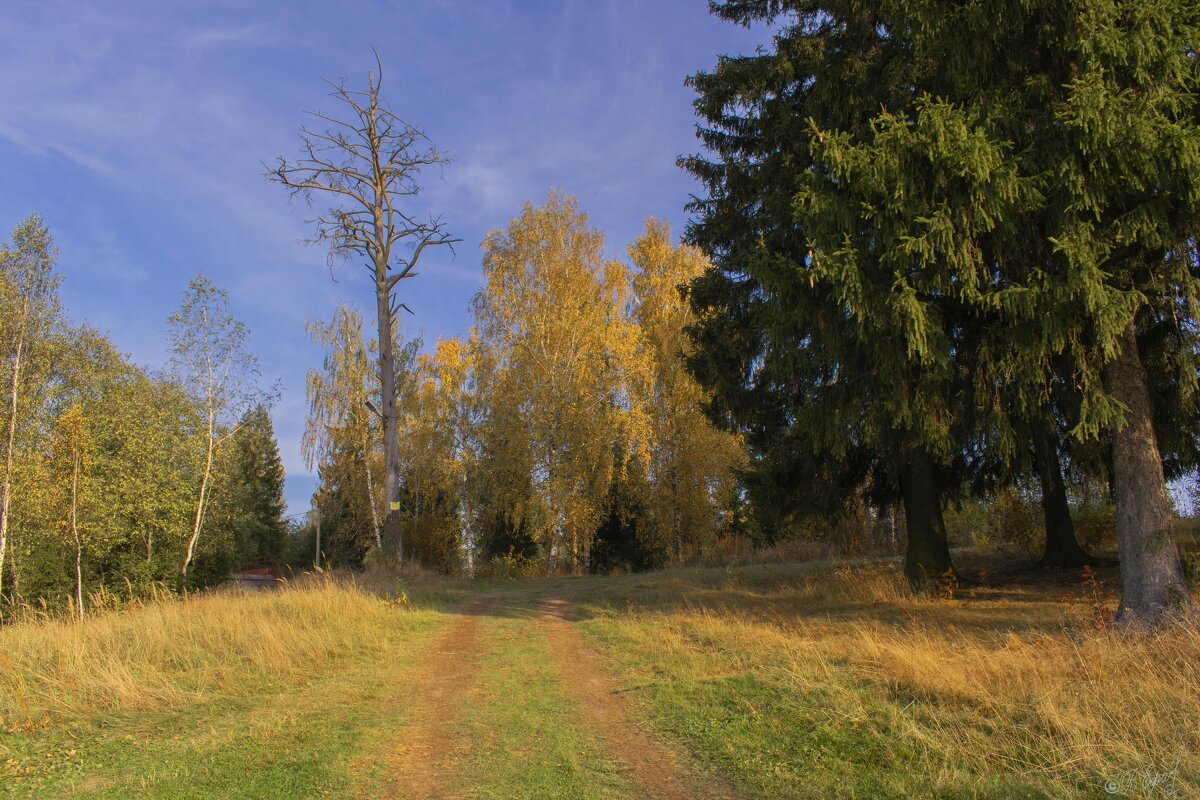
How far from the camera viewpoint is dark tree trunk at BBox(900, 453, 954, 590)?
43.4ft

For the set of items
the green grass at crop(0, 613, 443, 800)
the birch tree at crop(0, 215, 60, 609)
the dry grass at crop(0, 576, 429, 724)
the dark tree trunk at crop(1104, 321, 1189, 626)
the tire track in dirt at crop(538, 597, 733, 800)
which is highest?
the birch tree at crop(0, 215, 60, 609)

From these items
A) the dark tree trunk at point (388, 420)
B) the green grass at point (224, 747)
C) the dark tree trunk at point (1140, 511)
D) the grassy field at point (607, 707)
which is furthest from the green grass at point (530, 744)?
the dark tree trunk at point (388, 420)

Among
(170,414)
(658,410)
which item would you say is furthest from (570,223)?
(170,414)

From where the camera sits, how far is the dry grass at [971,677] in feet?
A: 13.7

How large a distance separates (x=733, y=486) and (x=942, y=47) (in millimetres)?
23103

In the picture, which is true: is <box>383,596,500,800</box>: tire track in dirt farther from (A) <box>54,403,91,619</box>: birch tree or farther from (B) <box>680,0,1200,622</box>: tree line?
(A) <box>54,403,91,619</box>: birch tree

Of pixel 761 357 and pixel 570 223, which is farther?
pixel 570 223

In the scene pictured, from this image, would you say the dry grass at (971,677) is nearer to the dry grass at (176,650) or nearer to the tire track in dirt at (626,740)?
the tire track in dirt at (626,740)

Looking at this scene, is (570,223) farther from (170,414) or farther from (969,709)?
(969,709)

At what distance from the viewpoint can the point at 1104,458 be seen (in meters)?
11.2

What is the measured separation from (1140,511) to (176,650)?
1157 cm

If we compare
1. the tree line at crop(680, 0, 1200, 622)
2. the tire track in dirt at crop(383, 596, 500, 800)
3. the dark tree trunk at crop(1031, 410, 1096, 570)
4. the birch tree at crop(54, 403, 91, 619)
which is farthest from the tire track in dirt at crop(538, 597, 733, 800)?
the birch tree at crop(54, 403, 91, 619)

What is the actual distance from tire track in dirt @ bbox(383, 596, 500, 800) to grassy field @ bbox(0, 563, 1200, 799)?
31mm

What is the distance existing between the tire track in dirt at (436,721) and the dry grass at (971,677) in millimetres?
1958
